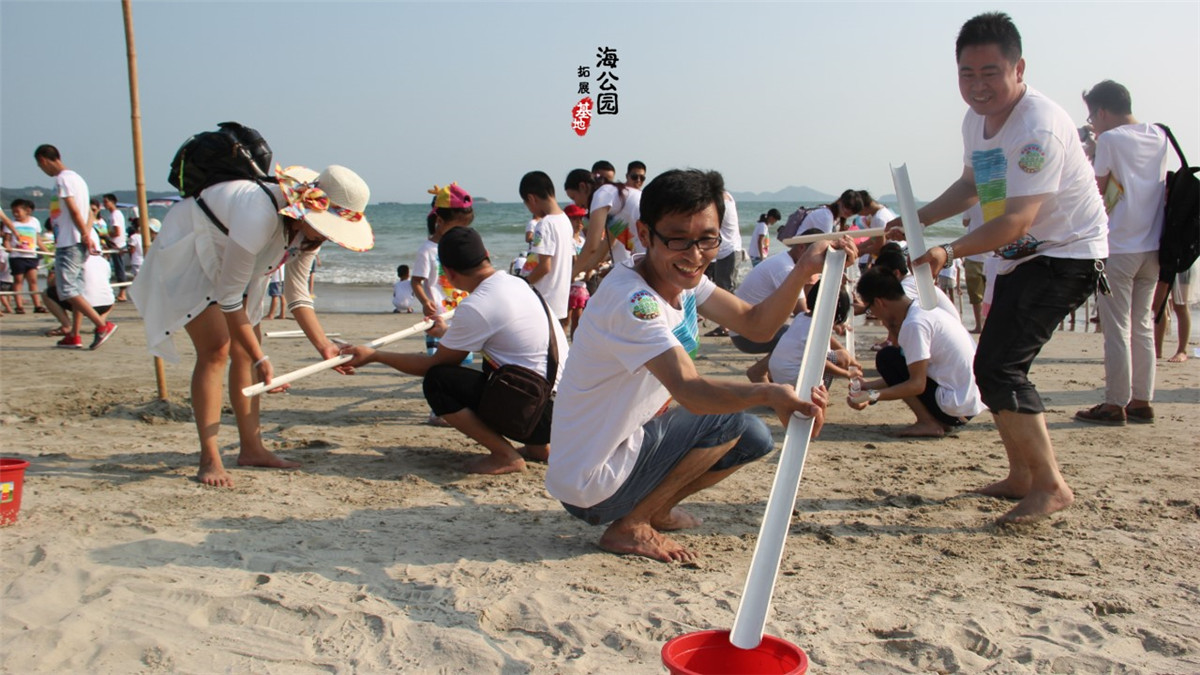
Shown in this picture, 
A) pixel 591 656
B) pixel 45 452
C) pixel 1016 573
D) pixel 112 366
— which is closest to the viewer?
pixel 591 656

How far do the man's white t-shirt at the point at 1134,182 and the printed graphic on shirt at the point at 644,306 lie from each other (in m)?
4.16

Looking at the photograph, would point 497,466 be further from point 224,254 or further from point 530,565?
point 224,254

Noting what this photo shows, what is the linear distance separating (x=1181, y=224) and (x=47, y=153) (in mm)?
10068

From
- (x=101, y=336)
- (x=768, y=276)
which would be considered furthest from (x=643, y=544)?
(x=101, y=336)

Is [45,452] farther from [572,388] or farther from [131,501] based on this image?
[572,388]

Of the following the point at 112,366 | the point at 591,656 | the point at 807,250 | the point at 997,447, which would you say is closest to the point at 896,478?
the point at 997,447

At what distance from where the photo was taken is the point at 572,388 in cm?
335

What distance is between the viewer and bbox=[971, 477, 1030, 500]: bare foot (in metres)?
4.22

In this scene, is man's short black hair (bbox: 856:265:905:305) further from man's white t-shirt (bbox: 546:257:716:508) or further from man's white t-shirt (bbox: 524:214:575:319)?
man's white t-shirt (bbox: 546:257:716:508)

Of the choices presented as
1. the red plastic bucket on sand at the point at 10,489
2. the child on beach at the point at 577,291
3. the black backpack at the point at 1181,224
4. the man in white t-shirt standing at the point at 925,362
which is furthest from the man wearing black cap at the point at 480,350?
the black backpack at the point at 1181,224

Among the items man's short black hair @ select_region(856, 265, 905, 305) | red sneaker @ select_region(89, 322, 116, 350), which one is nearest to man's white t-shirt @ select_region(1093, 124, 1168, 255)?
man's short black hair @ select_region(856, 265, 905, 305)

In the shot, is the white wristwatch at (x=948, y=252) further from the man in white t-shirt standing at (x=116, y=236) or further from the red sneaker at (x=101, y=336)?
the man in white t-shirt standing at (x=116, y=236)

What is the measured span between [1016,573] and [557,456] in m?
1.71

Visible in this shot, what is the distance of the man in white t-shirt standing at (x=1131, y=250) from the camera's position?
575 centimetres
